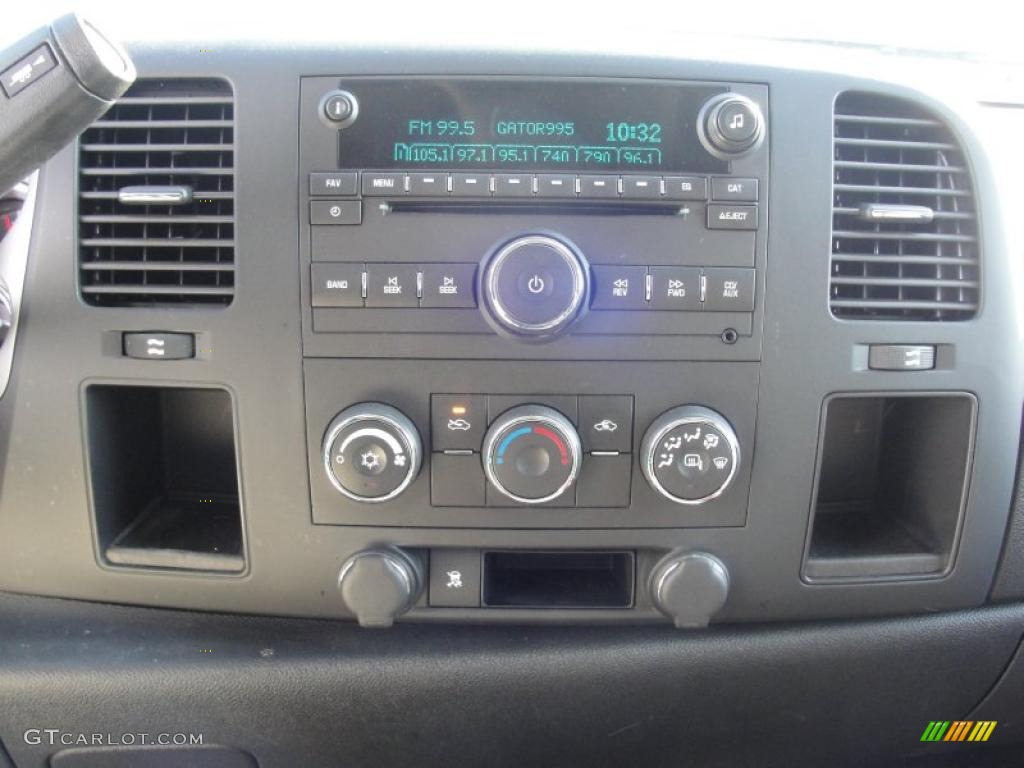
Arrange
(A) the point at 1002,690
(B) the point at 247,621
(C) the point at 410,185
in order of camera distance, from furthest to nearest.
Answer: (A) the point at 1002,690 → (B) the point at 247,621 → (C) the point at 410,185

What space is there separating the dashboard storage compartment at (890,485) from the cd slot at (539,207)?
39 centimetres

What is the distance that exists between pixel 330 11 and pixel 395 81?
11.9 inches

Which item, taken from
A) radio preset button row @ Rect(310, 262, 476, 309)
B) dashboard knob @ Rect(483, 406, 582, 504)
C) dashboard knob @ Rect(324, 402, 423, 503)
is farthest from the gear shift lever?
dashboard knob @ Rect(483, 406, 582, 504)

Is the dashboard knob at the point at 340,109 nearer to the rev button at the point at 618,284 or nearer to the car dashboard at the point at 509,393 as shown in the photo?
the car dashboard at the point at 509,393

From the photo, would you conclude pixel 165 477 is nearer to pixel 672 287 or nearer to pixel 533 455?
pixel 533 455

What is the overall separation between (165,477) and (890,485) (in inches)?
47.5

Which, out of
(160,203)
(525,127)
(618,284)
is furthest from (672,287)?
(160,203)

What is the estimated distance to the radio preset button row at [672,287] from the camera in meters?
1.01

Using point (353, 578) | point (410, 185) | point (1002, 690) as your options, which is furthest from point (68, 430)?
point (1002, 690)

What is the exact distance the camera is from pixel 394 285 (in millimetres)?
1014

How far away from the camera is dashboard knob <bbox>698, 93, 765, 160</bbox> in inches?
39.5

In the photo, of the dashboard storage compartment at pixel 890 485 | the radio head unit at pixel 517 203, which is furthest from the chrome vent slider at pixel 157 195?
the dashboard storage compartment at pixel 890 485

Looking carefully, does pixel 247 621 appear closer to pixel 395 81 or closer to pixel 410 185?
pixel 410 185

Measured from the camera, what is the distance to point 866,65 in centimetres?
109
